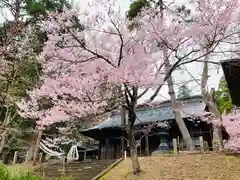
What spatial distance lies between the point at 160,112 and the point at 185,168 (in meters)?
9.02

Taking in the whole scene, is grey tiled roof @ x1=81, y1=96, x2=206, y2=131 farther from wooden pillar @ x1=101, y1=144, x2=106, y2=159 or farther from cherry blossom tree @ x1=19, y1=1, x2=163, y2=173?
cherry blossom tree @ x1=19, y1=1, x2=163, y2=173

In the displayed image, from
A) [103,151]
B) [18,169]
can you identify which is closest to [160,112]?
[103,151]

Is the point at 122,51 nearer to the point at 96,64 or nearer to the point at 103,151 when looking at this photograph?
the point at 96,64

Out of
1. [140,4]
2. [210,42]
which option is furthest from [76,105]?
[140,4]

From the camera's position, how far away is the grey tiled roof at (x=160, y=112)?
60.0 ft

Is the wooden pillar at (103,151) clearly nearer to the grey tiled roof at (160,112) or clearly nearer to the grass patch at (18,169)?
the grey tiled roof at (160,112)

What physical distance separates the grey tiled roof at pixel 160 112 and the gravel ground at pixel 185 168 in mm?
5604

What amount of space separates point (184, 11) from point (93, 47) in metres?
8.08

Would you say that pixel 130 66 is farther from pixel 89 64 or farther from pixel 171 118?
pixel 171 118

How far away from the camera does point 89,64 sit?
934cm

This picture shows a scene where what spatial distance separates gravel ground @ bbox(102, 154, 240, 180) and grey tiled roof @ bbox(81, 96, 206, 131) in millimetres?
5604

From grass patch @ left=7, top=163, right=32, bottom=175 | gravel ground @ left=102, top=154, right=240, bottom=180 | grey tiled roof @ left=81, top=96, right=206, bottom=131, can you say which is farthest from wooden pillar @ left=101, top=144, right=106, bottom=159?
gravel ground @ left=102, top=154, right=240, bottom=180

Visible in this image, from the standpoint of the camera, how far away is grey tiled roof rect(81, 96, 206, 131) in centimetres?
1830

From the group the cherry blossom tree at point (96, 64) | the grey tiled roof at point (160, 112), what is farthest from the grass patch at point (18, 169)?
the grey tiled roof at point (160, 112)
